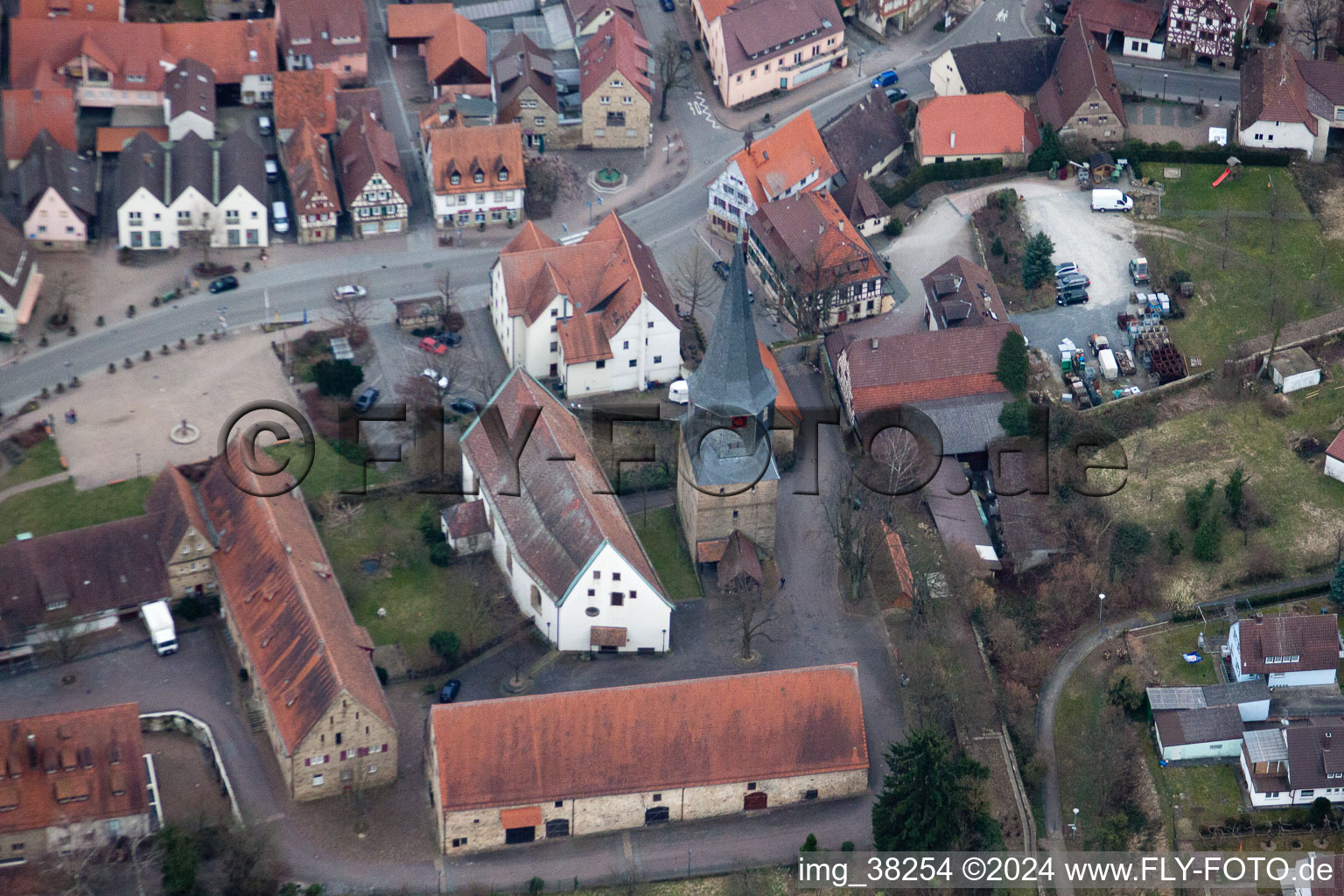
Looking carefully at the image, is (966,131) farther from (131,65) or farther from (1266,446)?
(131,65)

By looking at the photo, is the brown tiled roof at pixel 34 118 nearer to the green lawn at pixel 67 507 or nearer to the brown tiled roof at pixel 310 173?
the brown tiled roof at pixel 310 173

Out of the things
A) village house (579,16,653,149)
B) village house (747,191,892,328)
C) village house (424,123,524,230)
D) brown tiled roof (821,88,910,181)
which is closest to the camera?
village house (747,191,892,328)

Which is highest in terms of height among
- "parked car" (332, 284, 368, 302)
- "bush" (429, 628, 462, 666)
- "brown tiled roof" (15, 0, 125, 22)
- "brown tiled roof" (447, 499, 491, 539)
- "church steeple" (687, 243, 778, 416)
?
"brown tiled roof" (15, 0, 125, 22)

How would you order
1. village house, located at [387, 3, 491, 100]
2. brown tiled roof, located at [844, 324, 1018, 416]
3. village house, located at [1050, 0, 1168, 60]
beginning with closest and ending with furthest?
brown tiled roof, located at [844, 324, 1018, 416] → village house, located at [387, 3, 491, 100] → village house, located at [1050, 0, 1168, 60]

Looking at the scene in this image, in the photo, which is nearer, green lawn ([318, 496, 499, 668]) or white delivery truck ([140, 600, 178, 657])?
white delivery truck ([140, 600, 178, 657])

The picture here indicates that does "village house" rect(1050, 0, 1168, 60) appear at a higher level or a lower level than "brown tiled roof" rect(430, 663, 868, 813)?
higher

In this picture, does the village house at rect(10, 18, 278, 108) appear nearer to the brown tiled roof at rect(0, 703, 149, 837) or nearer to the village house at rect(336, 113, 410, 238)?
the village house at rect(336, 113, 410, 238)

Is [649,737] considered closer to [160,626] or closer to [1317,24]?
[160,626]

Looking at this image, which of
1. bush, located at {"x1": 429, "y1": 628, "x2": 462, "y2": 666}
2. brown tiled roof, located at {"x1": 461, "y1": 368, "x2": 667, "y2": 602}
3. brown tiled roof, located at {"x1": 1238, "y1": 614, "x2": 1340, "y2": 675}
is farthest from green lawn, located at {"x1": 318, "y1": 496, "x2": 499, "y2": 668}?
brown tiled roof, located at {"x1": 1238, "y1": 614, "x2": 1340, "y2": 675}
